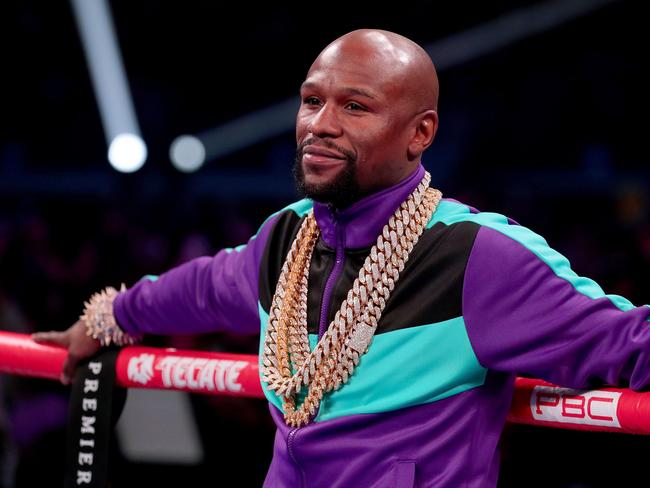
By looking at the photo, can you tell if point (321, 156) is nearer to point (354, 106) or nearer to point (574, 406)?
point (354, 106)

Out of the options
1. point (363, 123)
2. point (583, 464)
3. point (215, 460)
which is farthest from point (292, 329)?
point (583, 464)

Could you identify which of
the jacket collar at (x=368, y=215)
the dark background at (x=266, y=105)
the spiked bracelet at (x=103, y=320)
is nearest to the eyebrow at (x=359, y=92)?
the jacket collar at (x=368, y=215)

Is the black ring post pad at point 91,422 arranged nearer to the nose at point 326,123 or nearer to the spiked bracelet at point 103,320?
the spiked bracelet at point 103,320

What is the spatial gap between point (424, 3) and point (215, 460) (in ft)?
18.3

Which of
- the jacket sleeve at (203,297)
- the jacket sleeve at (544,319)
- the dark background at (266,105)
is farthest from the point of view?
the dark background at (266,105)

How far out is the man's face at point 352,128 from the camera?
1.46 meters

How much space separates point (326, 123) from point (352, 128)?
4 centimetres

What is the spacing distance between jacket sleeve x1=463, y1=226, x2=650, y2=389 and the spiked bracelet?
0.84m

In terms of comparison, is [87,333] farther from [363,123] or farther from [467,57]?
[467,57]

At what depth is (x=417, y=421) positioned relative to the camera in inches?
55.7

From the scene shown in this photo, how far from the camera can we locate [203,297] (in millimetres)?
1798

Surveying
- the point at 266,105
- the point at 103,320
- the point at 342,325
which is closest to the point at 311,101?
the point at 342,325

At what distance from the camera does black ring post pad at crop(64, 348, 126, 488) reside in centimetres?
190

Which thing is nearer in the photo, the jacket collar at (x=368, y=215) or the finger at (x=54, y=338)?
the jacket collar at (x=368, y=215)
